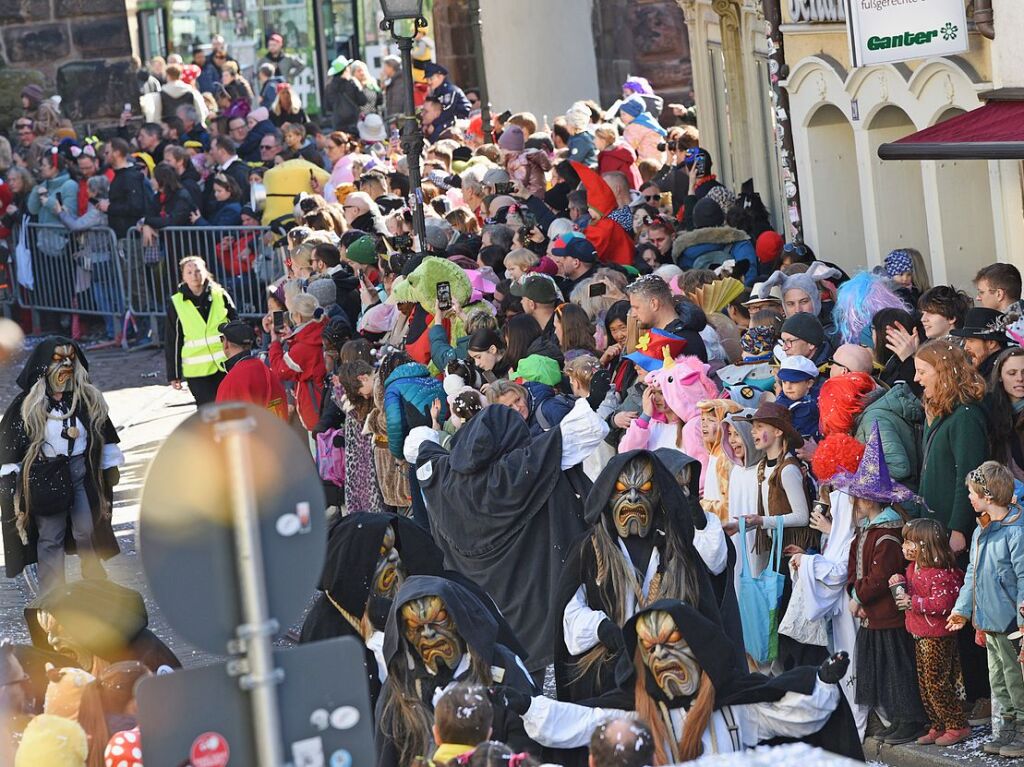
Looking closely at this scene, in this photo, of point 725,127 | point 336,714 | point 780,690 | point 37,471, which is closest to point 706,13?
point 725,127

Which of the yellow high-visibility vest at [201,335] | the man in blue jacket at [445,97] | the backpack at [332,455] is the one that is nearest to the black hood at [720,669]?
the backpack at [332,455]

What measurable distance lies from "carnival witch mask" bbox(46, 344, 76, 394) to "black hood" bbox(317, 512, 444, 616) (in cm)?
462

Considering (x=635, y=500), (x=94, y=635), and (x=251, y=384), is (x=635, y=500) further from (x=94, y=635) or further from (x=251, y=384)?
(x=251, y=384)

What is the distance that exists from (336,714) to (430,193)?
15.0m

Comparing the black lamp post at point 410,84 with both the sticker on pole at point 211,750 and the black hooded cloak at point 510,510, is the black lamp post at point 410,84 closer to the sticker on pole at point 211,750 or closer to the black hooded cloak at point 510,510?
the black hooded cloak at point 510,510

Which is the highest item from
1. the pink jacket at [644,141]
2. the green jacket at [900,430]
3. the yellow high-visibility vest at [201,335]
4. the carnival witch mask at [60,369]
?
the pink jacket at [644,141]

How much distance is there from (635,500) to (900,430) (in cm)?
191

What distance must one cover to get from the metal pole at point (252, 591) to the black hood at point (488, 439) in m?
6.25

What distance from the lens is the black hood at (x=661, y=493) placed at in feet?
27.7

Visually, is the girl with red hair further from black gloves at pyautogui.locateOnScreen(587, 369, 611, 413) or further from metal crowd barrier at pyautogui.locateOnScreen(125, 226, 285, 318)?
metal crowd barrier at pyautogui.locateOnScreen(125, 226, 285, 318)

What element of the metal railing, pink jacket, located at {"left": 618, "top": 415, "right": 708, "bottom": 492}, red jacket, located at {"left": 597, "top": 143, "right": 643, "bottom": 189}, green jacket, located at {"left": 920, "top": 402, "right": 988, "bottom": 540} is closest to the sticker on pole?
green jacket, located at {"left": 920, "top": 402, "right": 988, "bottom": 540}

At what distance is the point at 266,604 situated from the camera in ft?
14.1

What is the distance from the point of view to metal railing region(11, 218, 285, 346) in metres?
21.7

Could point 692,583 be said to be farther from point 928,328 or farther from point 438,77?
point 438,77
